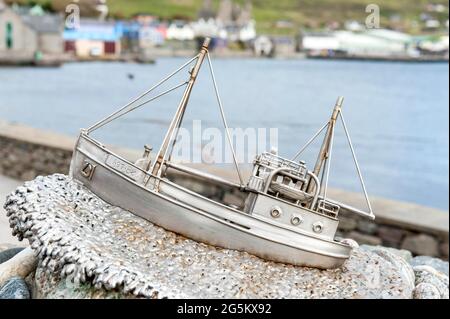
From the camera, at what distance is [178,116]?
2480mm

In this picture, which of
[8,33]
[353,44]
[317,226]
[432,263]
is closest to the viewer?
[317,226]

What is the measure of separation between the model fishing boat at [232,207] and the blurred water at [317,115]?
3.50 meters

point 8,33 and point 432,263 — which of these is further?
point 8,33

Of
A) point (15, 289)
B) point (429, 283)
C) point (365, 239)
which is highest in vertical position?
point (15, 289)

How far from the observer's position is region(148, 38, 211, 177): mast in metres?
2.47

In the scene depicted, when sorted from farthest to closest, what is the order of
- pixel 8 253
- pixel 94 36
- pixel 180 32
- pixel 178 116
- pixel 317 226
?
pixel 180 32 → pixel 94 36 → pixel 8 253 → pixel 317 226 → pixel 178 116

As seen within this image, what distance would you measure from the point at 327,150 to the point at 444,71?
27.3 meters

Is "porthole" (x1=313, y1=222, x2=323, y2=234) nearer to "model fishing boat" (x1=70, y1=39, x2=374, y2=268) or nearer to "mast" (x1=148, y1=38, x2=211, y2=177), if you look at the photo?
"model fishing boat" (x1=70, y1=39, x2=374, y2=268)

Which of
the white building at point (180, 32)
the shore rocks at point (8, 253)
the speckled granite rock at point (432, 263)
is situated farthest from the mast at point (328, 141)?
the white building at point (180, 32)

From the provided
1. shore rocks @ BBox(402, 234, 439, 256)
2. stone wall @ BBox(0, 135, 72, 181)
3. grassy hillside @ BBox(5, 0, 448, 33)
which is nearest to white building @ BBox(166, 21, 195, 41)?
grassy hillside @ BBox(5, 0, 448, 33)

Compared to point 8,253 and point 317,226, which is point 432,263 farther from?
point 8,253

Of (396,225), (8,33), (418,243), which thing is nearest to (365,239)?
(396,225)

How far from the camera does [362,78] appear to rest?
31609mm

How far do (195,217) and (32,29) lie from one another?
29.2 meters
